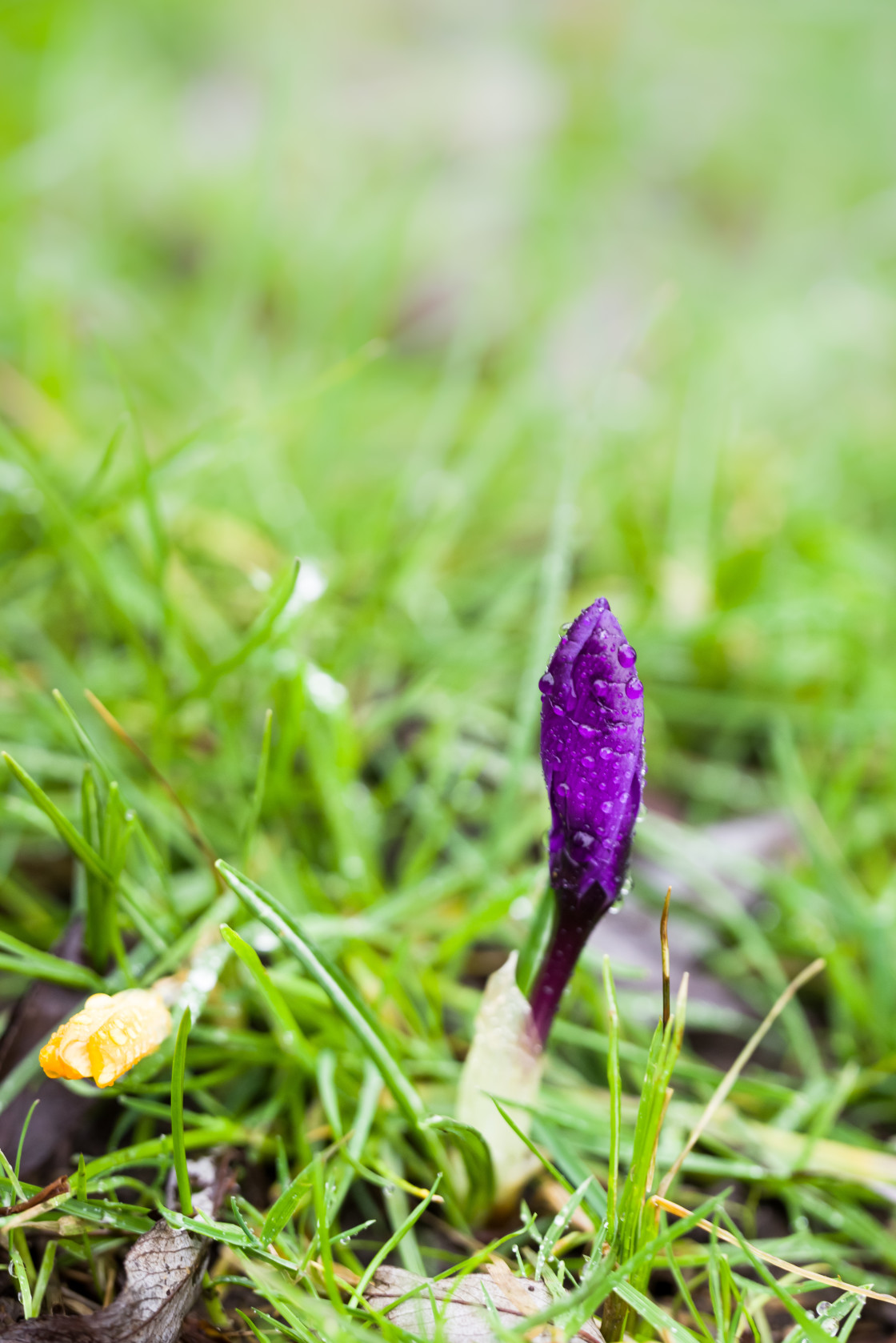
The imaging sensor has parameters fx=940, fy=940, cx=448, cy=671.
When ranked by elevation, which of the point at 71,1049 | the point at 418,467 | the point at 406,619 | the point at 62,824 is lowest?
the point at 71,1049

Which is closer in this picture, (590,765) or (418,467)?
(590,765)

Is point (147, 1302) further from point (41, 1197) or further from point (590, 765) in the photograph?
point (590, 765)

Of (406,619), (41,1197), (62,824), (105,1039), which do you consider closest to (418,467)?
(406,619)

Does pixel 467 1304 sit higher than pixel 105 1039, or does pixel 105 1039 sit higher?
pixel 105 1039

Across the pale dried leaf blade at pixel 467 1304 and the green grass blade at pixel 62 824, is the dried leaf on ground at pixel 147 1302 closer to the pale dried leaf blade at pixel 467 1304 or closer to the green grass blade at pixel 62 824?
the pale dried leaf blade at pixel 467 1304

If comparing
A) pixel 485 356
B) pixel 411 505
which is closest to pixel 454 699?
pixel 411 505

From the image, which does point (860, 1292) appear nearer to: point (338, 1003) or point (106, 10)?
point (338, 1003)
